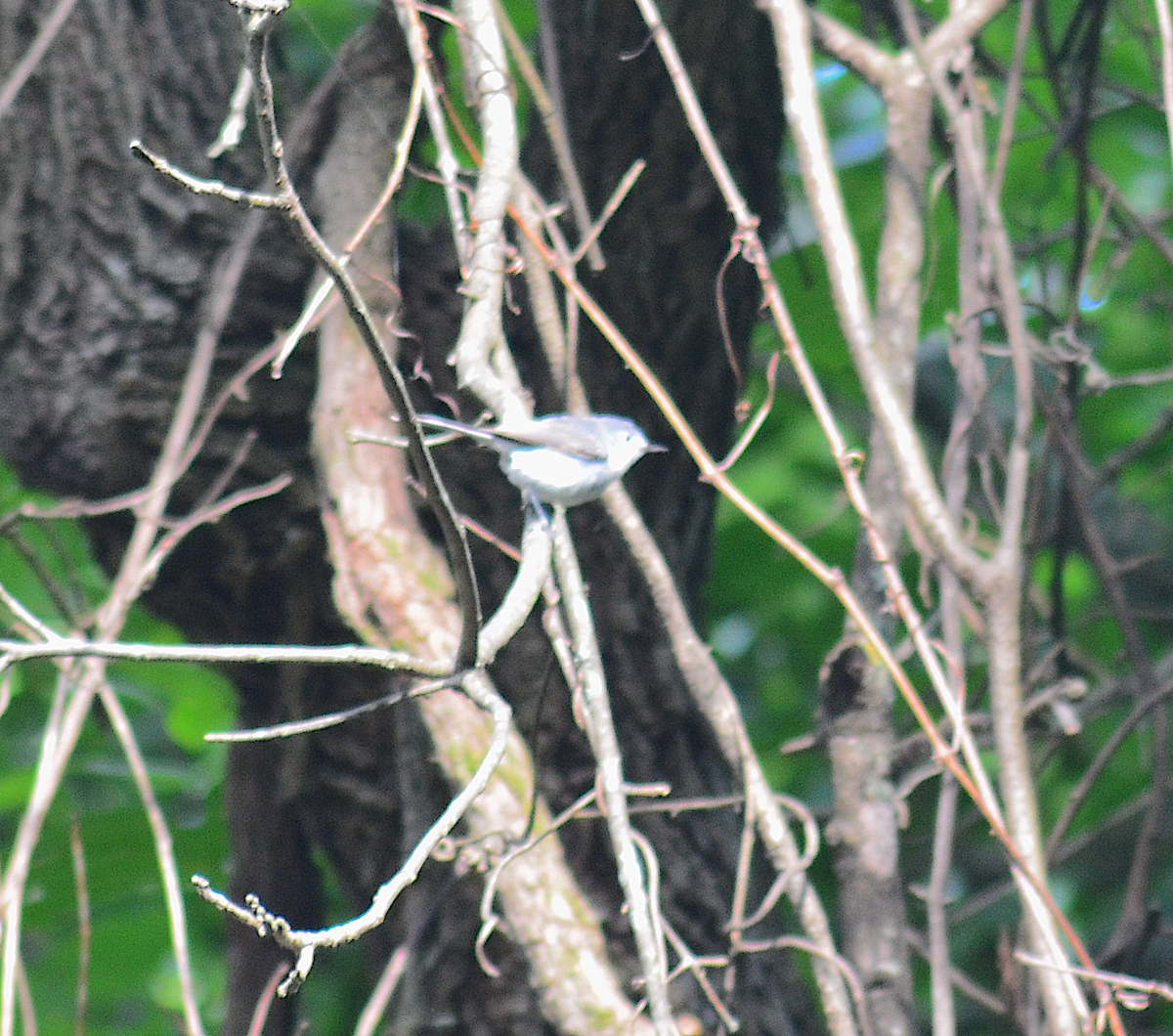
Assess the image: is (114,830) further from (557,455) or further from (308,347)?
(557,455)

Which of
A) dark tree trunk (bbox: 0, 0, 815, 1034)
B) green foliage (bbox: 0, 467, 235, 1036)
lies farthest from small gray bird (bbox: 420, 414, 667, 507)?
green foliage (bbox: 0, 467, 235, 1036)

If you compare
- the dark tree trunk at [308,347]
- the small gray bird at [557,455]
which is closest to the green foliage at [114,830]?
the dark tree trunk at [308,347]

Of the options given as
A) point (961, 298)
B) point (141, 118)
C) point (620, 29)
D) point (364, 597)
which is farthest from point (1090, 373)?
point (141, 118)

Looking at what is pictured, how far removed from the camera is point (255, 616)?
9.10 ft

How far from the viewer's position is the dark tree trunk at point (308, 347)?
258 centimetres

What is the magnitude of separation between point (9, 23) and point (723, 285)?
1.63m

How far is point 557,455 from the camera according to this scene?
1882 millimetres

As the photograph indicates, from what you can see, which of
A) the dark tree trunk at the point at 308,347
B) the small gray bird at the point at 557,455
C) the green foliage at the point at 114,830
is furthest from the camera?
the green foliage at the point at 114,830

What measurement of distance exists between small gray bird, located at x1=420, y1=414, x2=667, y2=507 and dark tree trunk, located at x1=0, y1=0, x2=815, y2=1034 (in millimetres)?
584

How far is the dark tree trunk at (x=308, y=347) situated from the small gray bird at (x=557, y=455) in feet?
1.92

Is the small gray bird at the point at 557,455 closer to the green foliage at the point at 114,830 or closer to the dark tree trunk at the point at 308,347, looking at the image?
the dark tree trunk at the point at 308,347

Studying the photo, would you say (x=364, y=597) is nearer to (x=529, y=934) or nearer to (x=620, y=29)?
(x=529, y=934)

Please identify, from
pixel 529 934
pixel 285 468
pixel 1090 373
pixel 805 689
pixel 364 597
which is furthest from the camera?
pixel 805 689

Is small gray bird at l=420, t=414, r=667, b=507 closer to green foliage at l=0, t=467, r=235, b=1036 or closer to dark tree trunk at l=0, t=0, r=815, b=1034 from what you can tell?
dark tree trunk at l=0, t=0, r=815, b=1034
